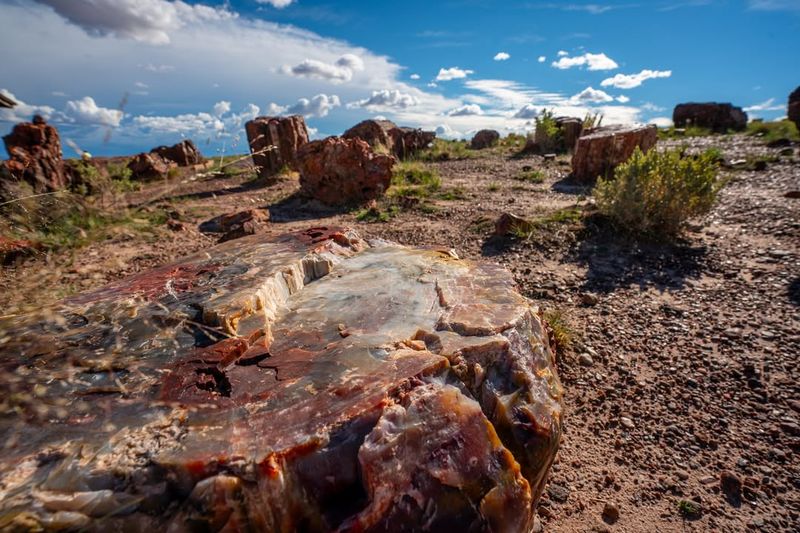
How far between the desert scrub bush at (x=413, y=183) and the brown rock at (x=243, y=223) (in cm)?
266

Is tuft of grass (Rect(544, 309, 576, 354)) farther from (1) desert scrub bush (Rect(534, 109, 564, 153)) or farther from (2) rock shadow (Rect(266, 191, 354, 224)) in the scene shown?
(1) desert scrub bush (Rect(534, 109, 564, 153))

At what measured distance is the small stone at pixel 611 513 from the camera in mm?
2021

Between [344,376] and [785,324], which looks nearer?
[344,376]

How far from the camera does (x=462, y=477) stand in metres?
1.22

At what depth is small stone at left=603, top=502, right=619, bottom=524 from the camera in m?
2.02

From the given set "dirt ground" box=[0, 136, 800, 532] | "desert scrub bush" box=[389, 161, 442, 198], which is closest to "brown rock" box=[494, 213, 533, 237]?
"dirt ground" box=[0, 136, 800, 532]

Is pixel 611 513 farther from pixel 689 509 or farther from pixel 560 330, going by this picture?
pixel 560 330

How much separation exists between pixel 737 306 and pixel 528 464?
11.0ft

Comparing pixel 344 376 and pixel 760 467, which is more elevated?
pixel 344 376

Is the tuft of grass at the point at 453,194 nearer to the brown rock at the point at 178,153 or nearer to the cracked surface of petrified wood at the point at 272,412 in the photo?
the cracked surface of petrified wood at the point at 272,412

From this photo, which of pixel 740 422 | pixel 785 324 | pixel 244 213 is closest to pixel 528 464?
pixel 740 422

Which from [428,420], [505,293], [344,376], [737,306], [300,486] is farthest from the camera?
[737,306]

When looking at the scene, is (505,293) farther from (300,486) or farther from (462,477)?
(300,486)

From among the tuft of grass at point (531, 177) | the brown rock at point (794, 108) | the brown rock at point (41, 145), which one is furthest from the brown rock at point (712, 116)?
the brown rock at point (41, 145)
